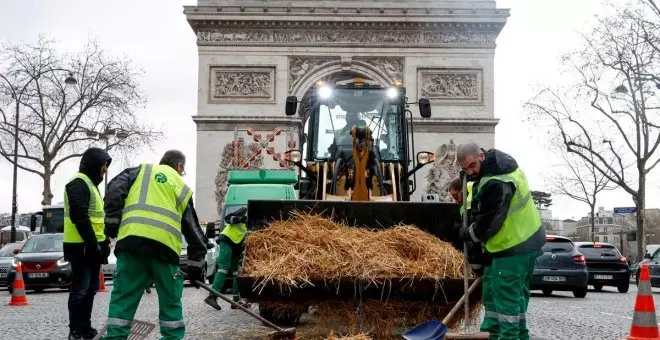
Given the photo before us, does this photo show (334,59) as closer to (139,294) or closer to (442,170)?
(442,170)

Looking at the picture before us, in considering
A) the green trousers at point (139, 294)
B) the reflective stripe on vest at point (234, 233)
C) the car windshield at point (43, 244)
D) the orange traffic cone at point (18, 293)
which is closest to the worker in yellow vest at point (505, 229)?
the green trousers at point (139, 294)

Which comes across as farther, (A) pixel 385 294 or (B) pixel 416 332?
(A) pixel 385 294

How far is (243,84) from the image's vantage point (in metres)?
36.1

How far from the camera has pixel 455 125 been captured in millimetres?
36031

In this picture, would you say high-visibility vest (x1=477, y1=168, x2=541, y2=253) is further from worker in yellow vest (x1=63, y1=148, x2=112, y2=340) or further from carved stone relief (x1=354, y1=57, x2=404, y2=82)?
carved stone relief (x1=354, y1=57, x2=404, y2=82)

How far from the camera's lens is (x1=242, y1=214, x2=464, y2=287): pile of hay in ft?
24.9

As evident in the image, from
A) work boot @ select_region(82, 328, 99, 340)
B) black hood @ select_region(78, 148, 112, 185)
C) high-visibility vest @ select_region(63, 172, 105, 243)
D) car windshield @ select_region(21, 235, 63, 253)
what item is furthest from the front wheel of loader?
car windshield @ select_region(21, 235, 63, 253)

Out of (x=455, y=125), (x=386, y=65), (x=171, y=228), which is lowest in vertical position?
(x=171, y=228)

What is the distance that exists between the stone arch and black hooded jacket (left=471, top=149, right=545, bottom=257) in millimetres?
29820

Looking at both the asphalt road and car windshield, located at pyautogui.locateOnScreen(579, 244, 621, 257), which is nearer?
the asphalt road

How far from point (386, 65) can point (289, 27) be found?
429cm

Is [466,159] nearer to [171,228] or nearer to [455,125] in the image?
[171,228]

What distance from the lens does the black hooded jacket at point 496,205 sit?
6.50m

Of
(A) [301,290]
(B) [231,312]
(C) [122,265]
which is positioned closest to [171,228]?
(C) [122,265]
